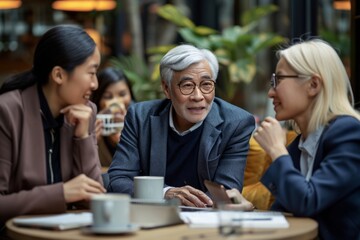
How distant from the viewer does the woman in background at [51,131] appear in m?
3.09

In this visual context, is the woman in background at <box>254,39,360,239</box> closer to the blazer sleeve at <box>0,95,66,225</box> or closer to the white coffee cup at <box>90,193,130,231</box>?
the white coffee cup at <box>90,193,130,231</box>

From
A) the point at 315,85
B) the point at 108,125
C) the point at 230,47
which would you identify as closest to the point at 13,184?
the point at 315,85

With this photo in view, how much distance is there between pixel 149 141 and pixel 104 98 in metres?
2.14

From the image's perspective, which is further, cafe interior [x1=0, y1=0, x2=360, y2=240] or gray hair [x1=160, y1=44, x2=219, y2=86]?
cafe interior [x1=0, y1=0, x2=360, y2=240]

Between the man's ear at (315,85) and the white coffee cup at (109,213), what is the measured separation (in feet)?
2.96

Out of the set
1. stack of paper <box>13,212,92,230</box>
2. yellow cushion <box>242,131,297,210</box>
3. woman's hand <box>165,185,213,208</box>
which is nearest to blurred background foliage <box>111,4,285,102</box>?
yellow cushion <box>242,131,297,210</box>

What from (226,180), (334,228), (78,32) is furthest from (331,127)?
(78,32)

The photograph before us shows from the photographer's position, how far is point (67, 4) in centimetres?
1077

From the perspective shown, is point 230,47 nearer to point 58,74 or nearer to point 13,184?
point 58,74

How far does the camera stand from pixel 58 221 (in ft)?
9.20

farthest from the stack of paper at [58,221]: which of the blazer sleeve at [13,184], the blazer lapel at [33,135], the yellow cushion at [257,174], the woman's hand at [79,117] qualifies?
the yellow cushion at [257,174]

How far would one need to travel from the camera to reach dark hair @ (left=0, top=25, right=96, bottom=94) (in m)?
3.25

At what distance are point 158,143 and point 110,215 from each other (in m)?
1.25

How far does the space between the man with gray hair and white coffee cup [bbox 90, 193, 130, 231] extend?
1083mm
